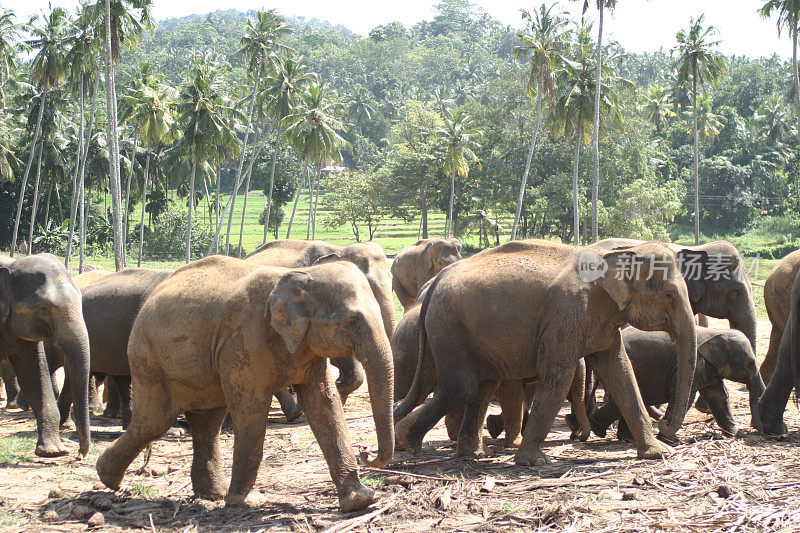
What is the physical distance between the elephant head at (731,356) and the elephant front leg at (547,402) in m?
2.02

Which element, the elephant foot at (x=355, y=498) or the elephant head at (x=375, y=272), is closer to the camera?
the elephant foot at (x=355, y=498)

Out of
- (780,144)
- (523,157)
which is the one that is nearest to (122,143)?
(523,157)

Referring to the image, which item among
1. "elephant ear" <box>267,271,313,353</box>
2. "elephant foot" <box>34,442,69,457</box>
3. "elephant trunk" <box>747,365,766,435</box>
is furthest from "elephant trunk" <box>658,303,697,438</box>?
"elephant foot" <box>34,442,69,457</box>

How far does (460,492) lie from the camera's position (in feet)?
21.6

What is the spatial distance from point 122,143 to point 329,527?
50441 millimetres

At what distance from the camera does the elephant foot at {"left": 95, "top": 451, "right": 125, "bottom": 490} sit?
6.66 m

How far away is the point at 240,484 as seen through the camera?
6.21 meters

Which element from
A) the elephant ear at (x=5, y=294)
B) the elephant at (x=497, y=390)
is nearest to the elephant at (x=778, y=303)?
the elephant at (x=497, y=390)

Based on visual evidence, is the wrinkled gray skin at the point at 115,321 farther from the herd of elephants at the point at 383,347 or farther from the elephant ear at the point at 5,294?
the elephant ear at the point at 5,294

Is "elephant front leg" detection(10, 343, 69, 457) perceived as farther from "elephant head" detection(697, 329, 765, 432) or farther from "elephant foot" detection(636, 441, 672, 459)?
"elephant head" detection(697, 329, 765, 432)

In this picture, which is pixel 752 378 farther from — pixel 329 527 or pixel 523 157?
pixel 523 157

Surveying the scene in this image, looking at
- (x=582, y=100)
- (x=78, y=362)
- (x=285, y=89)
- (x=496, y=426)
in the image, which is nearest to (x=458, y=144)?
(x=285, y=89)

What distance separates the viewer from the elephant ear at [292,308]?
18.7ft

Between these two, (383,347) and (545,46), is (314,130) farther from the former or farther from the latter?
(383,347)
